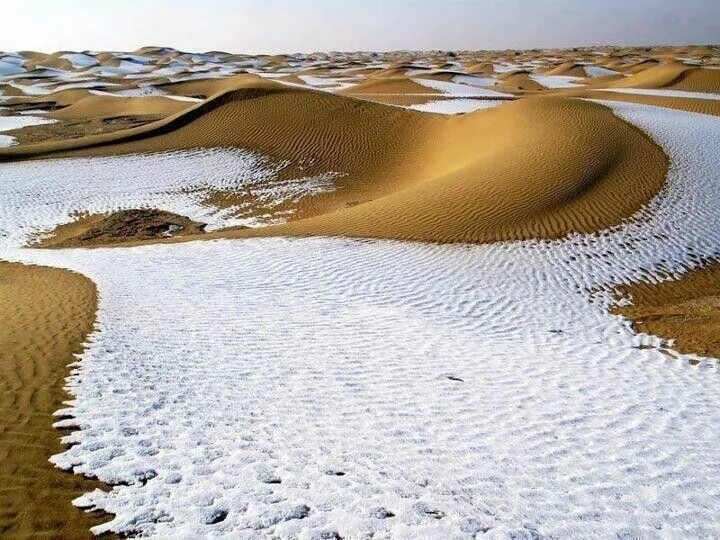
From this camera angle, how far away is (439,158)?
86.9 feet

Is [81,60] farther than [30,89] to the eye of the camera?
Yes

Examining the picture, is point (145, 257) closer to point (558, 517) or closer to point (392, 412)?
point (392, 412)

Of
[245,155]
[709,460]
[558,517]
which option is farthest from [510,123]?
[558,517]

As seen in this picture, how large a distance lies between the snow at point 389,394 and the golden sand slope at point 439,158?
1848mm

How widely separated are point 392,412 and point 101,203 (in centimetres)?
1943

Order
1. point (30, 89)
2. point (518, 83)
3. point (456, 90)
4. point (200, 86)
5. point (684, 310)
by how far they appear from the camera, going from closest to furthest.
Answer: point (684, 310) < point (456, 90) < point (200, 86) < point (518, 83) < point (30, 89)

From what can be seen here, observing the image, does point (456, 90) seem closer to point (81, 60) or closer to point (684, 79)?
point (684, 79)

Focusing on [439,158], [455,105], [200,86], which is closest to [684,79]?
[455,105]

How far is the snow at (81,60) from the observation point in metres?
106

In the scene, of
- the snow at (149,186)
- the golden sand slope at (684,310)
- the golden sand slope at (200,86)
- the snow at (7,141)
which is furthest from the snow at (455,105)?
the golden sand slope at (200,86)

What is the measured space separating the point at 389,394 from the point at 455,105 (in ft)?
116

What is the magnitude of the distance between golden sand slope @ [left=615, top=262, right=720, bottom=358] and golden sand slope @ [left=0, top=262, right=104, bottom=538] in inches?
390

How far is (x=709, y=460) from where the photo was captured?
226 inches

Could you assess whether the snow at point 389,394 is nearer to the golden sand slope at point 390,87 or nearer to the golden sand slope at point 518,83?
the golden sand slope at point 390,87
